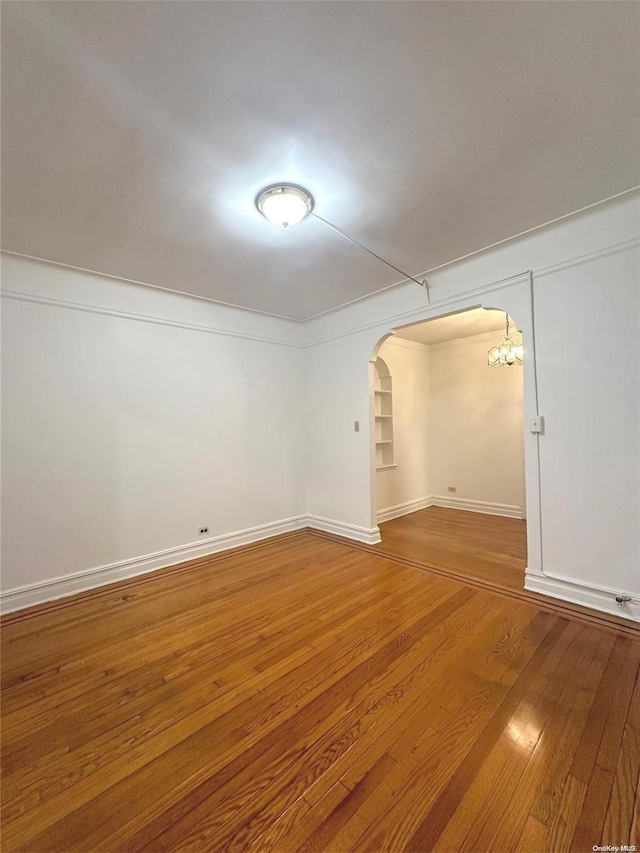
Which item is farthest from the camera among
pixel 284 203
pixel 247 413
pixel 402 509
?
pixel 402 509

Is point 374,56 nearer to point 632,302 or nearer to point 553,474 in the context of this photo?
point 632,302

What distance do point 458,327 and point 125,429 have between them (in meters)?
4.40

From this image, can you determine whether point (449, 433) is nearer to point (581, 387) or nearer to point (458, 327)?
point (458, 327)

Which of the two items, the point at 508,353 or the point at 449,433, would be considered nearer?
the point at 508,353

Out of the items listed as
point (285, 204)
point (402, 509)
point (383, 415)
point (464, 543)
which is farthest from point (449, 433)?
point (285, 204)

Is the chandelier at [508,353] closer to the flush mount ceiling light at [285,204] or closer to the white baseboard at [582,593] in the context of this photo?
the white baseboard at [582,593]

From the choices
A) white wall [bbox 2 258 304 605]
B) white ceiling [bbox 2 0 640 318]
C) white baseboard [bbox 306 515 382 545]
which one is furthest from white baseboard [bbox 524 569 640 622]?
white wall [bbox 2 258 304 605]

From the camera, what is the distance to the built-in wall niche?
5020mm

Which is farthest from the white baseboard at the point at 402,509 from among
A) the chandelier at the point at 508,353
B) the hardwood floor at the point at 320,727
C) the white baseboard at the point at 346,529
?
the chandelier at the point at 508,353

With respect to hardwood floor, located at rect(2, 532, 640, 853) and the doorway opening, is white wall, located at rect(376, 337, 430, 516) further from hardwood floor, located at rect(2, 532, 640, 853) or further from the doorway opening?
hardwood floor, located at rect(2, 532, 640, 853)

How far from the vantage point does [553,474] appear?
8.30 ft

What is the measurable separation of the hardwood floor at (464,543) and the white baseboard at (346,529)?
123 mm

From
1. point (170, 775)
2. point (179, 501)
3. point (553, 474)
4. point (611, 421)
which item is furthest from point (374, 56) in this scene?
point (179, 501)

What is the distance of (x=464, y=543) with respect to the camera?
3.80 meters
